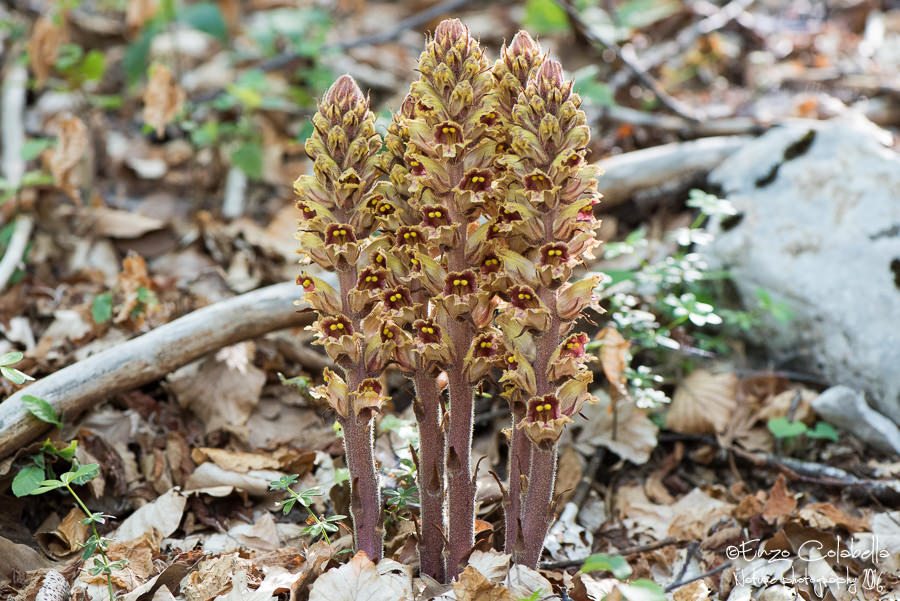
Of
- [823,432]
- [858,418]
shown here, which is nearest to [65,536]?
[823,432]

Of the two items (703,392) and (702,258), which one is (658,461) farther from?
(702,258)

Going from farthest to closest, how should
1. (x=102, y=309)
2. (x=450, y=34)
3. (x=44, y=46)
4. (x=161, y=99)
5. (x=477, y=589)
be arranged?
(x=44, y=46), (x=161, y=99), (x=102, y=309), (x=477, y=589), (x=450, y=34)

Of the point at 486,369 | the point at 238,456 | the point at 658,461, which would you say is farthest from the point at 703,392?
the point at 238,456

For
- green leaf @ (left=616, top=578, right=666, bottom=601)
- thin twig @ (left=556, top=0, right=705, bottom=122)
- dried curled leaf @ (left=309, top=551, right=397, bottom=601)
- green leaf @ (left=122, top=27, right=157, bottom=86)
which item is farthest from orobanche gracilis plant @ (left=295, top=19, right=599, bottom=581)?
green leaf @ (left=122, top=27, right=157, bottom=86)

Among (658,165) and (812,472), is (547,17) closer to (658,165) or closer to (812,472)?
(658,165)

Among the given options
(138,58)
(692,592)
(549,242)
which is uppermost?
(549,242)
